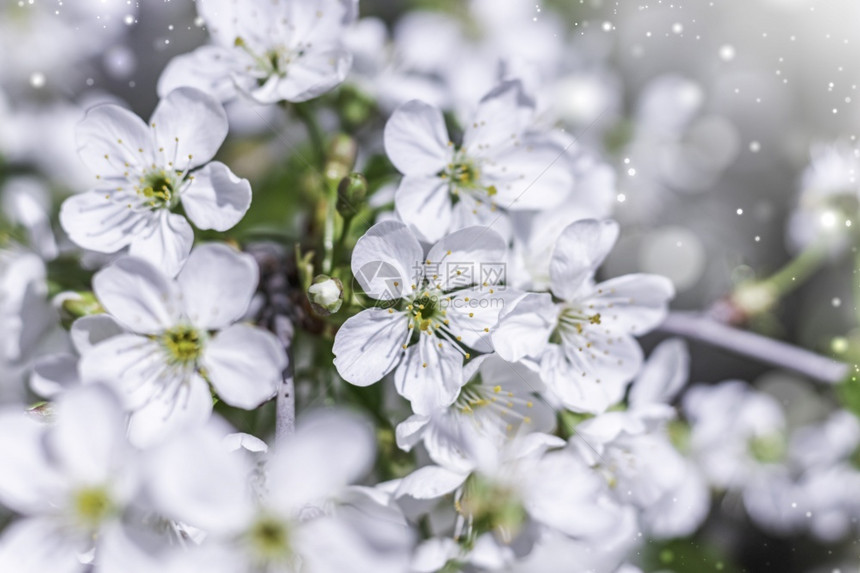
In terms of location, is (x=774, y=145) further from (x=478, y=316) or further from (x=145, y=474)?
(x=145, y=474)

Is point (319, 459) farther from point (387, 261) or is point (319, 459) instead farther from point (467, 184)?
point (467, 184)

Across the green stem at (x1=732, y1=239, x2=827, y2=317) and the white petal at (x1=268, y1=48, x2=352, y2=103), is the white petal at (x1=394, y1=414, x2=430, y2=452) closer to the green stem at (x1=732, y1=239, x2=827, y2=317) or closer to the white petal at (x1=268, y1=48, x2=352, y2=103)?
the white petal at (x1=268, y1=48, x2=352, y2=103)

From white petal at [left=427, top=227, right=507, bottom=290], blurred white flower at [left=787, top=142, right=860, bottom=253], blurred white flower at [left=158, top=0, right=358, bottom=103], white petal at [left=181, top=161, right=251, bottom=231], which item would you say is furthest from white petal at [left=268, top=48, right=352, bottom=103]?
blurred white flower at [left=787, top=142, right=860, bottom=253]

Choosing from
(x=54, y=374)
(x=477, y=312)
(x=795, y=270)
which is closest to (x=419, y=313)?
(x=477, y=312)

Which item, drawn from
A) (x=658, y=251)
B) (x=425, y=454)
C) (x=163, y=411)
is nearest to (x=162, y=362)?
(x=163, y=411)

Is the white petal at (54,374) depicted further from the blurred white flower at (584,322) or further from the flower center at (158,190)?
the blurred white flower at (584,322)

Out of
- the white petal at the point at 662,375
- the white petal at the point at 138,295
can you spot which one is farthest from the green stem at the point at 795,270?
the white petal at the point at 138,295
